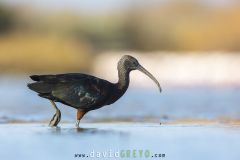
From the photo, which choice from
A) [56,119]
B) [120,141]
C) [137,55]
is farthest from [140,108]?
[137,55]

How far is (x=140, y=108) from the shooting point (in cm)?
2012

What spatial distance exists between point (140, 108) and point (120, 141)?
801cm

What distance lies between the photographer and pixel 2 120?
52.5 feet

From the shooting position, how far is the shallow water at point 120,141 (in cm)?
1101

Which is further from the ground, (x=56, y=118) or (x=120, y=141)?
(x=56, y=118)

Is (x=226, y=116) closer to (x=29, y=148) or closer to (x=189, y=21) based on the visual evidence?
(x=29, y=148)

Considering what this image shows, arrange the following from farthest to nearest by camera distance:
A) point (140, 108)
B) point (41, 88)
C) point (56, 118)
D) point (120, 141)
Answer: point (140, 108)
point (56, 118)
point (41, 88)
point (120, 141)

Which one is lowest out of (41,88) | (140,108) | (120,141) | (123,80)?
(120,141)

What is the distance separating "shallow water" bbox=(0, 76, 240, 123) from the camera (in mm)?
17250

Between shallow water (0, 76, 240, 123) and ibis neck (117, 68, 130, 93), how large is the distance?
1.80m

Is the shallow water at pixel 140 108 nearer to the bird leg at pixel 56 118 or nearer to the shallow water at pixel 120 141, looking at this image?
the bird leg at pixel 56 118

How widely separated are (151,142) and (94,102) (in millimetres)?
2350

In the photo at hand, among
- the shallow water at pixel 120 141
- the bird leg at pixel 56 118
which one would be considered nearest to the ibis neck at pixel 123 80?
the shallow water at pixel 120 141

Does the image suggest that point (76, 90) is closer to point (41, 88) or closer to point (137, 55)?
point (41, 88)
